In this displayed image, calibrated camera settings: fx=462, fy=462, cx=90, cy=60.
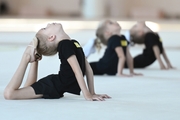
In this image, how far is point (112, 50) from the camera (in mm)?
5656

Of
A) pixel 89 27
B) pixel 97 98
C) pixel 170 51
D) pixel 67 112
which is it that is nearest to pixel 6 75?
pixel 97 98

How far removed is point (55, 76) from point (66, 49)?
0.30 metres

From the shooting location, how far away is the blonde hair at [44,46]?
132 inches

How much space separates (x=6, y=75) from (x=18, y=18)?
412 inches

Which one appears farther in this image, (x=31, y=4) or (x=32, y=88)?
(x=31, y=4)

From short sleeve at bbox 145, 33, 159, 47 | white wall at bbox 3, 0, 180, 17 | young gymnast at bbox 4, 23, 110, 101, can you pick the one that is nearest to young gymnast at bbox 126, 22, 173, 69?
short sleeve at bbox 145, 33, 159, 47

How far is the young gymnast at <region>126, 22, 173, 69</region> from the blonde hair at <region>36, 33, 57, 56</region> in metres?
3.15

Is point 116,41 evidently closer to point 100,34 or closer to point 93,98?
point 100,34

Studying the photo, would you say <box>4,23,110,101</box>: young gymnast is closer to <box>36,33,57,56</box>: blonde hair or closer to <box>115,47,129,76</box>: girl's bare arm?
<box>36,33,57,56</box>: blonde hair

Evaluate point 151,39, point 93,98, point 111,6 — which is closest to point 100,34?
point 151,39

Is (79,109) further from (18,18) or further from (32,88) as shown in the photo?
(18,18)

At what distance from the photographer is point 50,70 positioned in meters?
5.82

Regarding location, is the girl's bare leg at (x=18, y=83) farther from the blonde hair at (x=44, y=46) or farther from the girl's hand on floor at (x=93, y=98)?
the girl's hand on floor at (x=93, y=98)

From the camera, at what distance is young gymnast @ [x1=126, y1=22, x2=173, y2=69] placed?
643 cm
